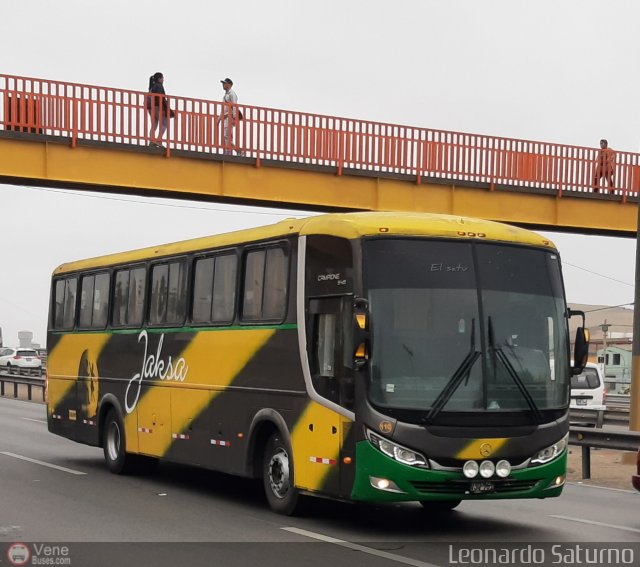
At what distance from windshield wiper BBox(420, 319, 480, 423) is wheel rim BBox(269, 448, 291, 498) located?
2.07 meters

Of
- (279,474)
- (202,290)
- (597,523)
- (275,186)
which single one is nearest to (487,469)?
(597,523)

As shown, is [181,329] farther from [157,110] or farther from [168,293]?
[157,110]

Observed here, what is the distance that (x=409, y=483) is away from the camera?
36.5 ft

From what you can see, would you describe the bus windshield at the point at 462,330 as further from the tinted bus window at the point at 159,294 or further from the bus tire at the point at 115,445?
the bus tire at the point at 115,445

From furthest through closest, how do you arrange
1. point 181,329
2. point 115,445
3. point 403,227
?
point 115,445 → point 181,329 → point 403,227

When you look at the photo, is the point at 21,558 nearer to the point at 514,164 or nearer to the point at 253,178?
the point at 253,178

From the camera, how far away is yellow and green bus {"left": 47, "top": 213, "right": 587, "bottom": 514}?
11.2m

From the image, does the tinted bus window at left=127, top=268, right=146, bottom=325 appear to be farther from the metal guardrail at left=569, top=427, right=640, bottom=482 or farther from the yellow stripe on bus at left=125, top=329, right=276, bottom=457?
the metal guardrail at left=569, top=427, right=640, bottom=482

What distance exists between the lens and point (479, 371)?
1139 centimetres

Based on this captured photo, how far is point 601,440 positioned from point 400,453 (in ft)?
25.6

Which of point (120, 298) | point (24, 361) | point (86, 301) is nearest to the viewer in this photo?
point (120, 298)

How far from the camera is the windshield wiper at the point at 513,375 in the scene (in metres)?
11.5

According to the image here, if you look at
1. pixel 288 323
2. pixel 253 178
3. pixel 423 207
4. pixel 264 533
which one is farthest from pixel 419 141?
pixel 264 533

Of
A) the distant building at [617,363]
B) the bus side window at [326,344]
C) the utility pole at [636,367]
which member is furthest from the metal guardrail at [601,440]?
the distant building at [617,363]
